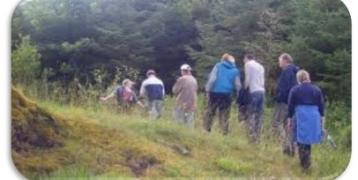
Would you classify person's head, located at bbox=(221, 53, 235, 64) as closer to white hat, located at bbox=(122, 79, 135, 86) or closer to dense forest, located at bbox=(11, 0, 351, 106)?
dense forest, located at bbox=(11, 0, 351, 106)

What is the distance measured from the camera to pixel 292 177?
3500mm

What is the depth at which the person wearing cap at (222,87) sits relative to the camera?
3.47 meters

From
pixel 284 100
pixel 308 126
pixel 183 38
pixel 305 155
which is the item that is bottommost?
pixel 305 155

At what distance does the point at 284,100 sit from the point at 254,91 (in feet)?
0.45

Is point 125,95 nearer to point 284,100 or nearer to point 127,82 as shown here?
point 127,82

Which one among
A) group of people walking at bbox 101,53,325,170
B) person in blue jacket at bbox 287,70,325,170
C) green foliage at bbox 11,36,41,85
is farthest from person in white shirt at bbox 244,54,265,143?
green foliage at bbox 11,36,41,85

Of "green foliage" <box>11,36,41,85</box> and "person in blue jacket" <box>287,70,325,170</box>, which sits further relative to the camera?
"person in blue jacket" <box>287,70,325,170</box>

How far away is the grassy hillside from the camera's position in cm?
341

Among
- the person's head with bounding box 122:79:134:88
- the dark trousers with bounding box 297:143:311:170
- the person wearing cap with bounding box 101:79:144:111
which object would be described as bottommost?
the dark trousers with bounding box 297:143:311:170

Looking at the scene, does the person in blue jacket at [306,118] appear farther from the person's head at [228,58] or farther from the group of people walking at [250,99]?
the person's head at [228,58]

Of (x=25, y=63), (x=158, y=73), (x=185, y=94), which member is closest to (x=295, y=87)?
(x=185, y=94)

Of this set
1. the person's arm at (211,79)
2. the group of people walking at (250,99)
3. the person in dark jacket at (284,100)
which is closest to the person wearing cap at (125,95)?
the group of people walking at (250,99)

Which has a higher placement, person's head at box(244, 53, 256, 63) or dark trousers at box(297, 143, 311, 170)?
person's head at box(244, 53, 256, 63)

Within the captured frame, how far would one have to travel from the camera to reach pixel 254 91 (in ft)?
11.4
